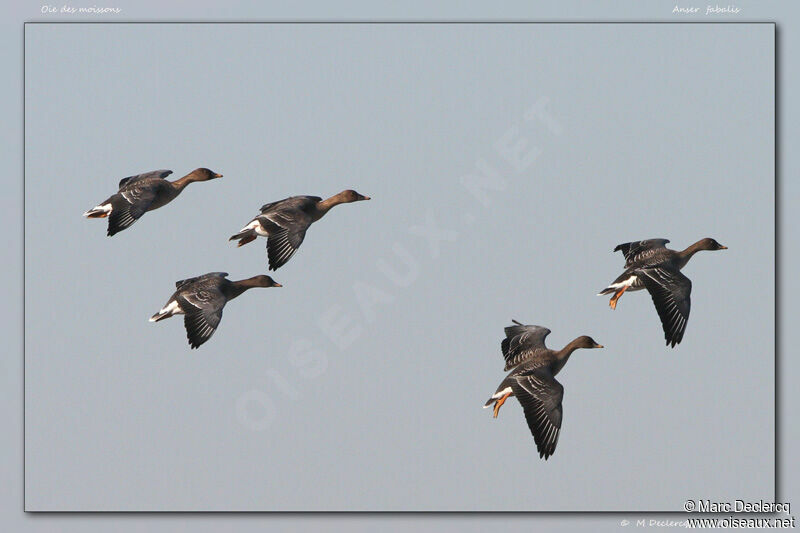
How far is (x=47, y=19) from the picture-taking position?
8039 mm

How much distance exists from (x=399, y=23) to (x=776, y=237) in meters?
2.94

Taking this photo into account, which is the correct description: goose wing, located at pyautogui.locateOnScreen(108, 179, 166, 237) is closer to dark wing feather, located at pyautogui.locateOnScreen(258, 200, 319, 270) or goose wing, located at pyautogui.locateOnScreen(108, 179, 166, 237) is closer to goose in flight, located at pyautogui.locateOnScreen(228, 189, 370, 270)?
goose in flight, located at pyautogui.locateOnScreen(228, 189, 370, 270)

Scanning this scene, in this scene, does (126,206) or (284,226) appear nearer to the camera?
(284,226)

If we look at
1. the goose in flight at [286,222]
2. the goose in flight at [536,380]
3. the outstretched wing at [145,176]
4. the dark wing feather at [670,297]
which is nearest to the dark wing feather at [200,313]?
the goose in flight at [286,222]

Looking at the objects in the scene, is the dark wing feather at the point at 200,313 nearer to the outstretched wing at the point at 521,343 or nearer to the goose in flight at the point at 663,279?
the outstretched wing at the point at 521,343

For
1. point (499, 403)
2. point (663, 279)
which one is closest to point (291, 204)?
point (499, 403)

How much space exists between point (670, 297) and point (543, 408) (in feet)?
3.87

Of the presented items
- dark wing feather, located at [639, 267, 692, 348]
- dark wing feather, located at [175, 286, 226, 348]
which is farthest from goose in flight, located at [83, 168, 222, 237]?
dark wing feather, located at [639, 267, 692, 348]

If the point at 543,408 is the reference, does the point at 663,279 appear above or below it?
above

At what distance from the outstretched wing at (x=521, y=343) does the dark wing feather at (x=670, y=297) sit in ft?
2.52

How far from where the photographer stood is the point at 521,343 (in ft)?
25.9

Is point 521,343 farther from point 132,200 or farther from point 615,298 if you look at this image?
point 132,200

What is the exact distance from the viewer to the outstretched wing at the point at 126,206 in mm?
7957

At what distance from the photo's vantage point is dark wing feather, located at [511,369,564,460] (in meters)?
7.62
